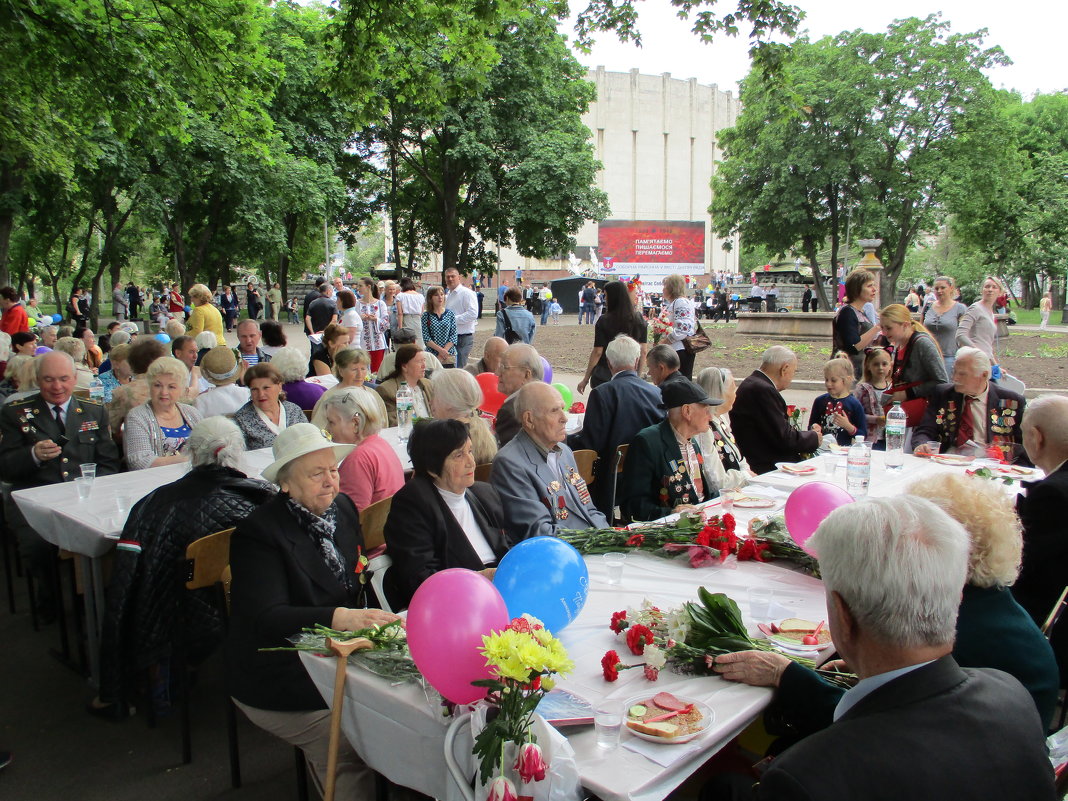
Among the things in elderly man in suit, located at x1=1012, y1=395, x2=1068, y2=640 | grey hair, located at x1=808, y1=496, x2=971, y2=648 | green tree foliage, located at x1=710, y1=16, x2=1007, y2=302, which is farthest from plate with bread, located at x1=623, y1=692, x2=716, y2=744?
green tree foliage, located at x1=710, y1=16, x2=1007, y2=302

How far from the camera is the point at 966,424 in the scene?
235 inches

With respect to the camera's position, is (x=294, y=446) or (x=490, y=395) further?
(x=490, y=395)

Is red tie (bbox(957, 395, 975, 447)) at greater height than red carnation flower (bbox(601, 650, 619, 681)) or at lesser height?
greater

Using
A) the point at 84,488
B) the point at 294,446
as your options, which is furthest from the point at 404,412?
the point at 294,446

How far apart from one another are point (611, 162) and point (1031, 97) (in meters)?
27.5

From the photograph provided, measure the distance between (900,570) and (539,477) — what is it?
2.41 metres

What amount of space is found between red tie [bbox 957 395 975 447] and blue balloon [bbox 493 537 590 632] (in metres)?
4.53

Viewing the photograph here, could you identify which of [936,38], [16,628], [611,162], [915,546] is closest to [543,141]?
[936,38]

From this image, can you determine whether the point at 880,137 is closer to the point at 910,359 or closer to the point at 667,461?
the point at 910,359

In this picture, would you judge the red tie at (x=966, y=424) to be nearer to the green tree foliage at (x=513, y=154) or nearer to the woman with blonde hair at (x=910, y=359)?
the woman with blonde hair at (x=910, y=359)

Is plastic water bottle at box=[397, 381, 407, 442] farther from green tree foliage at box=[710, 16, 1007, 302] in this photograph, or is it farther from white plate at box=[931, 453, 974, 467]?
green tree foliage at box=[710, 16, 1007, 302]

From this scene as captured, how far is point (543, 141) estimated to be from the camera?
27953mm

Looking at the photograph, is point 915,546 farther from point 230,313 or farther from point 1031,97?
point 1031,97

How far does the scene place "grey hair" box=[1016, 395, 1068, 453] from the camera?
135 inches
